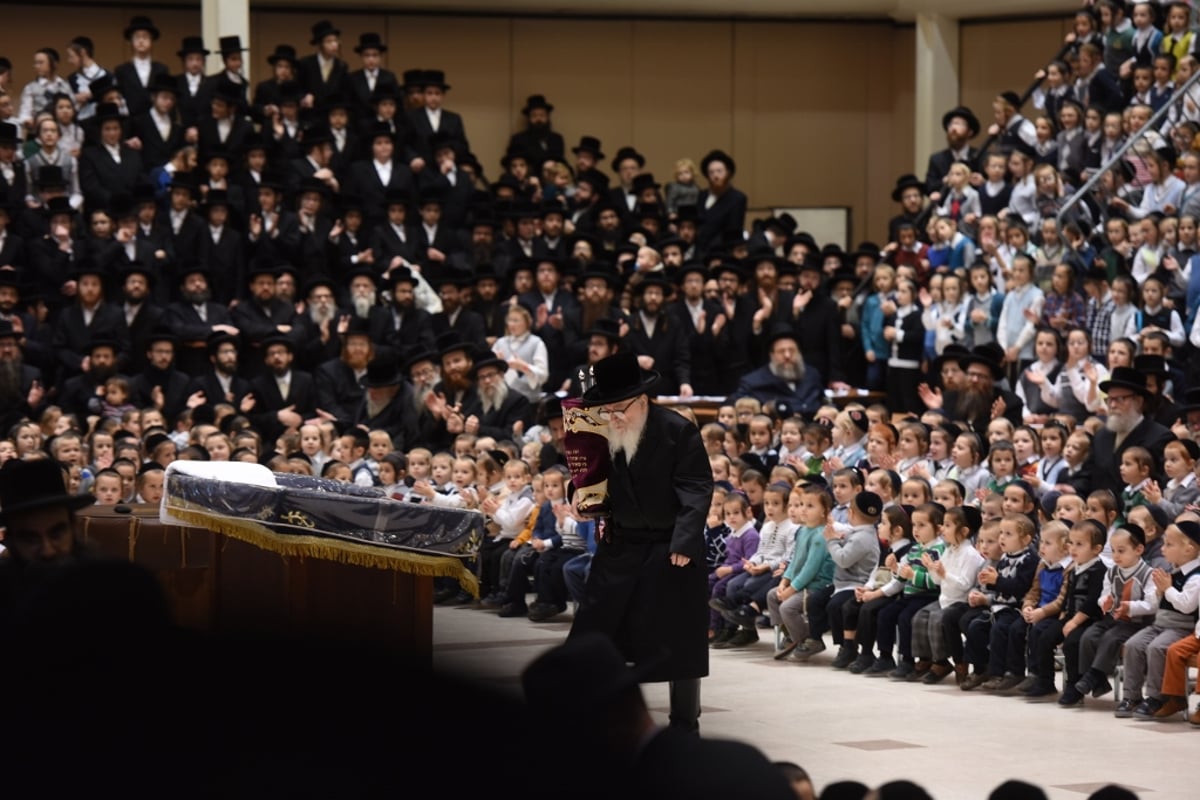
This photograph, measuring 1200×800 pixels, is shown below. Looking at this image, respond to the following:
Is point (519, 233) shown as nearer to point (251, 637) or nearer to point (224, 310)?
point (224, 310)

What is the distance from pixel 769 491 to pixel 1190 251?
18.0 feet

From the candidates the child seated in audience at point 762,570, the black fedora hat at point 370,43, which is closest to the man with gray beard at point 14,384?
the black fedora hat at point 370,43

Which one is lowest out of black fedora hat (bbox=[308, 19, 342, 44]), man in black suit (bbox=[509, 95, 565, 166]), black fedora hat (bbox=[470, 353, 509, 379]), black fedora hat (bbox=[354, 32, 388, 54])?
black fedora hat (bbox=[470, 353, 509, 379])

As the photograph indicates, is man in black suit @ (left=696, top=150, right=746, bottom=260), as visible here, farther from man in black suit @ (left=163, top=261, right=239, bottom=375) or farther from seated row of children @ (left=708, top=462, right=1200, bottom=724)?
seated row of children @ (left=708, top=462, right=1200, bottom=724)

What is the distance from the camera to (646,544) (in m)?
7.85

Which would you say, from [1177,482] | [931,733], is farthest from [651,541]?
[1177,482]

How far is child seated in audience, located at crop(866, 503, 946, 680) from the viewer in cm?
989

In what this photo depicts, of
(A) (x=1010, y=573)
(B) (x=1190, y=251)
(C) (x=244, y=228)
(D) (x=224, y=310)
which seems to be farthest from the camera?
(C) (x=244, y=228)

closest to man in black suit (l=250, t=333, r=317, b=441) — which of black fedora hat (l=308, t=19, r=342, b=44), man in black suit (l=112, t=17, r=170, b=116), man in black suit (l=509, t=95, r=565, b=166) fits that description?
man in black suit (l=112, t=17, r=170, b=116)

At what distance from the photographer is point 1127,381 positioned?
39.7ft

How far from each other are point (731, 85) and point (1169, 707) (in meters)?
17.3

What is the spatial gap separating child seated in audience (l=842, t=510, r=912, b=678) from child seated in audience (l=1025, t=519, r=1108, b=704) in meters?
1.09

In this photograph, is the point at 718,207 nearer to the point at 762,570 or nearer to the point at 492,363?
the point at 492,363

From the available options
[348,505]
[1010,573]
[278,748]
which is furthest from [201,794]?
[1010,573]
